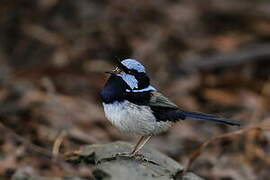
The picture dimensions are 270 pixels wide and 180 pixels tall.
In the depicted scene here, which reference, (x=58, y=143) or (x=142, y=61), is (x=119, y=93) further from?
(x=142, y=61)

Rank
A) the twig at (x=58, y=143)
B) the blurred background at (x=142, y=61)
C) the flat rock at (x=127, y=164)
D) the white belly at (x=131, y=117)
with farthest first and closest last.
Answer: the blurred background at (x=142, y=61) < the twig at (x=58, y=143) < the white belly at (x=131, y=117) < the flat rock at (x=127, y=164)

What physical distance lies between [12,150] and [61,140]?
0.50m

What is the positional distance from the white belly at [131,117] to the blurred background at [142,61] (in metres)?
1.51

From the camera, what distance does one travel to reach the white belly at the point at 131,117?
4.55 metres

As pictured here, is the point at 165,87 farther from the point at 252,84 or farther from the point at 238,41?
the point at 238,41

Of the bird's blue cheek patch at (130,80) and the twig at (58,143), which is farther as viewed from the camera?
the twig at (58,143)

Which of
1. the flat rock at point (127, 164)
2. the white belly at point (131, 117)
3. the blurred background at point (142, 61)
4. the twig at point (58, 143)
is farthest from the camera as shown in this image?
the blurred background at point (142, 61)

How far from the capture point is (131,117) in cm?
457

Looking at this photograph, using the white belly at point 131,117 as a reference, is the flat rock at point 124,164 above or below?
below

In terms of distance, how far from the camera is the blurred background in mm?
6992

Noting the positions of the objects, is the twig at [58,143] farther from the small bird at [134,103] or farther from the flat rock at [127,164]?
the small bird at [134,103]

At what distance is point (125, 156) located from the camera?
4.75m

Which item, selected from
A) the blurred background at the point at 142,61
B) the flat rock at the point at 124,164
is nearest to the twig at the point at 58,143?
the blurred background at the point at 142,61

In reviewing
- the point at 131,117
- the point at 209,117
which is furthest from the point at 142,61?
the point at 131,117
